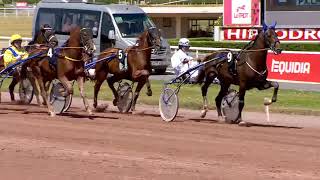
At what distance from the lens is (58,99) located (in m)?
17.0

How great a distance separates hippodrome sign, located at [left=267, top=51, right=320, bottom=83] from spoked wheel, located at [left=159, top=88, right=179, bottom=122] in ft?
23.2

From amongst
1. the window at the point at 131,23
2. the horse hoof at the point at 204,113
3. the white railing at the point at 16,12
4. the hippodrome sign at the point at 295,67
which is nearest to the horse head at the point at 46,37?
the horse hoof at the point at 204,113

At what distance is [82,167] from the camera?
9781 millimetres

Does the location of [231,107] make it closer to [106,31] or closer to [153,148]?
[153,148]

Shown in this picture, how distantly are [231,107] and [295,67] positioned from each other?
23.6 feet

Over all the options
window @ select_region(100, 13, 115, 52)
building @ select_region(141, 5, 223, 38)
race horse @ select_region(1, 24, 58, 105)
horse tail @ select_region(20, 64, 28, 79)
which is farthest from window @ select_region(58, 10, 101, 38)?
building @ select_region(141, 5, 223, 38)

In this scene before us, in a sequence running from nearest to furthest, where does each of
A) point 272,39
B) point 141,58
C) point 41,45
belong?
point 272,39
point 141,58
point 41,45

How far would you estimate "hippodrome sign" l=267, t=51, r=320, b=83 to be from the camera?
71.8 ft

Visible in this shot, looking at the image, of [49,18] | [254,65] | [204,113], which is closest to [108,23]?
[49,18]

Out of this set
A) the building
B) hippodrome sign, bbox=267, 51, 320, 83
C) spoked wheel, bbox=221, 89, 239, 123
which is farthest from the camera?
the building

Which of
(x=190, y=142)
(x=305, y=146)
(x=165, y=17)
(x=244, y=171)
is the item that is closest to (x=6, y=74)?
(x=190, y=142)

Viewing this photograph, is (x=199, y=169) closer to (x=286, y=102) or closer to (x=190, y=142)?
(x=190, y=142)

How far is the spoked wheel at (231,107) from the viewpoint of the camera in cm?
1580

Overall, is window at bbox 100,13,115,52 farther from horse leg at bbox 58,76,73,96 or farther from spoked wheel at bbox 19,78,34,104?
horse leg at bbox 58,76,73,96
